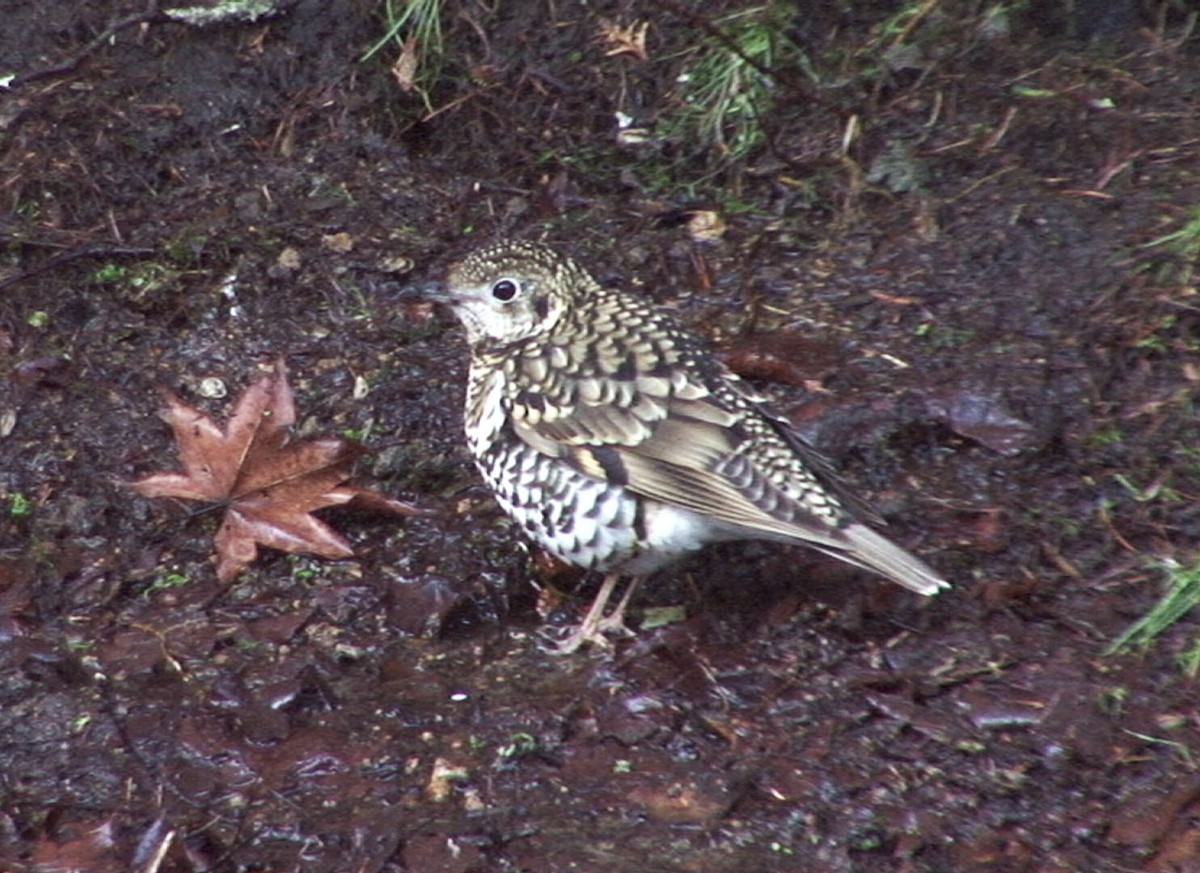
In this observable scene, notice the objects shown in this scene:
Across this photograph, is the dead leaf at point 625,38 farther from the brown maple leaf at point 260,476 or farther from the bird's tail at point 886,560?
the bird's tail at point 886,560

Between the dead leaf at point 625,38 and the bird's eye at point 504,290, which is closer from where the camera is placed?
the bird's eye at point 504,290

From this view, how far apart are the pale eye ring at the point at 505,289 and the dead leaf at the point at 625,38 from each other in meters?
1.72

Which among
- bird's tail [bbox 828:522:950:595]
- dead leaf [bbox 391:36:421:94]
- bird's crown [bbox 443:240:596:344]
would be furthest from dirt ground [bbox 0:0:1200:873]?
bird's crown [bbox 443:240:596:344]

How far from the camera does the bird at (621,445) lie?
13.5ft

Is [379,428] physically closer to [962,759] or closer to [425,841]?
[425,841]

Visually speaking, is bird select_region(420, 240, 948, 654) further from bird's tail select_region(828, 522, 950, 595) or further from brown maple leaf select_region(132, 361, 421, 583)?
brown maple leaf select_region(132, 361, 421, 583)

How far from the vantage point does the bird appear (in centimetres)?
411

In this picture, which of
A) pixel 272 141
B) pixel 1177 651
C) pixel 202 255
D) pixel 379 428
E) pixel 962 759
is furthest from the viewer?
pixel 272 141

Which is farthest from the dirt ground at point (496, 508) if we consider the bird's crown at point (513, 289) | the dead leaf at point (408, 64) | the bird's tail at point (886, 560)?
the bird's crown at point (513, 289)

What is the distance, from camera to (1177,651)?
421 cm

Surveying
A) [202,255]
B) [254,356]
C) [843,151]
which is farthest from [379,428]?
A: [843,151]

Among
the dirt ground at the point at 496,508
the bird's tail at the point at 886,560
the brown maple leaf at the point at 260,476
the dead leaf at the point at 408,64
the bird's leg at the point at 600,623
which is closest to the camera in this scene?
the dirt ground at the point at 496,508

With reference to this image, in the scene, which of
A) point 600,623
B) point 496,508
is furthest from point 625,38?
point 600,623

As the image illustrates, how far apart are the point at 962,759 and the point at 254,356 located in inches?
104
